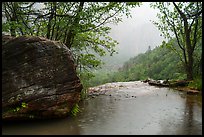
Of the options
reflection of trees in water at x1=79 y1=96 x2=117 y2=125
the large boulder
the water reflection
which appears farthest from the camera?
reflection of trees in water at x1=79 y1=96 x2=117 y2=125

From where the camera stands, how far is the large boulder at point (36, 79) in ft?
25.3

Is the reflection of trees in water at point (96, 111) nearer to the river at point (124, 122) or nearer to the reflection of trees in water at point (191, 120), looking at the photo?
the river at point (124, 122)

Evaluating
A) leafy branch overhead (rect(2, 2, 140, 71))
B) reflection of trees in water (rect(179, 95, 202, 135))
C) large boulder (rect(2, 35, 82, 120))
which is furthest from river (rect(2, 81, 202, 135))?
leafy branch overhead (rect(2, 2, 140, 71))

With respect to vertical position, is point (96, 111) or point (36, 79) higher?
point (36, 79)

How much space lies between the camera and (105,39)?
16.9 meters

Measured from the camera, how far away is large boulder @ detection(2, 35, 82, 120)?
25.3ft

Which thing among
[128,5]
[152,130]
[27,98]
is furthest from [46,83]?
[128,5]

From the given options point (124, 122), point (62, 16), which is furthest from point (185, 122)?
point (62, 16)

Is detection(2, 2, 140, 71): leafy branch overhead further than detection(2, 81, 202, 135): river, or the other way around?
detection(2, 2, 140, 71): leafy branch overhead

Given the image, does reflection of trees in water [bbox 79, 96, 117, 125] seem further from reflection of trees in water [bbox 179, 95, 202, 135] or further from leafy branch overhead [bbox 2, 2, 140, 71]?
leafy branch overhead [bbox 2, 2, 140, 71]

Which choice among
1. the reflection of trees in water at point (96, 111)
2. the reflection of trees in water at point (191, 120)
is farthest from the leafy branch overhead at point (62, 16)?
the reflection of trees in water at point (191, 120)

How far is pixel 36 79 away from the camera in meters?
8.06

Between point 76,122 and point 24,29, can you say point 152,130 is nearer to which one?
point 76,122

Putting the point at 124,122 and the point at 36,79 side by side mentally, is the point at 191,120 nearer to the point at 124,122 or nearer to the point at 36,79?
the point at 124,122
